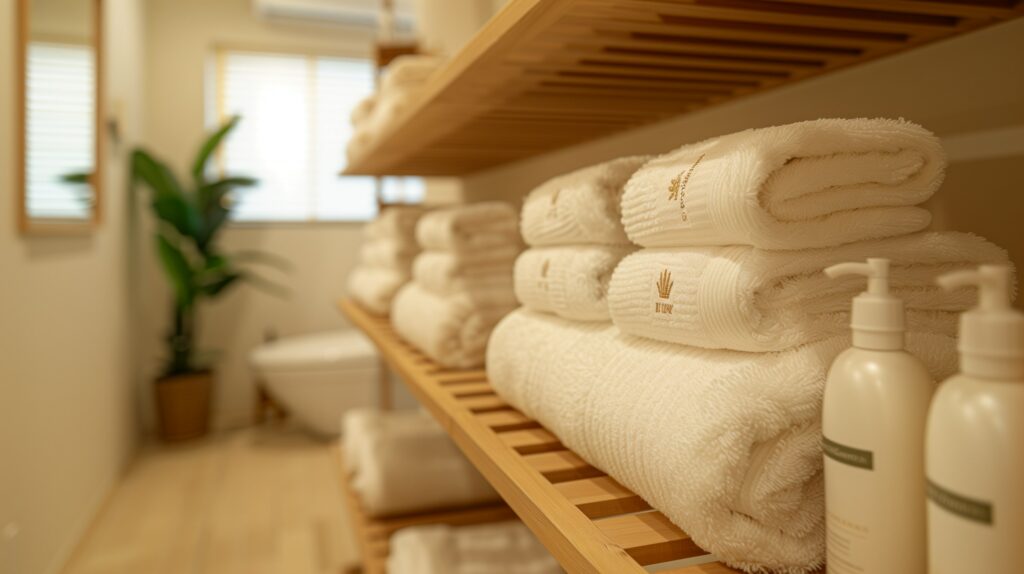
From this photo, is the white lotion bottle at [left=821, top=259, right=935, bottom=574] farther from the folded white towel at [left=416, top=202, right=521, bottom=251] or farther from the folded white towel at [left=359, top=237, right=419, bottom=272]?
the folded white towel at [left=359, top=237, right=419, bottom=272]

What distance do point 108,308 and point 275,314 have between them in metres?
0.90

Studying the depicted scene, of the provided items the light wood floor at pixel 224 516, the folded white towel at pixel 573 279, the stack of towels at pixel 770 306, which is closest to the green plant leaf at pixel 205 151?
the light wood floor at pixel 224 516

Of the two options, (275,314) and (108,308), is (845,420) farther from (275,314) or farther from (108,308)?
(275,314)

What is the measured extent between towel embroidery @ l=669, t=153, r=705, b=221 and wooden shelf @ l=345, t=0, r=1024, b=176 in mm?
110

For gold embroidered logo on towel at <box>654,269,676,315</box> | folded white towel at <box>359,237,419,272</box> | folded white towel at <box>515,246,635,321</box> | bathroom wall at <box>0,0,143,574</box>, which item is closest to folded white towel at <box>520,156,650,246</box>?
folded white towel at <box>515,246,635,321</box>

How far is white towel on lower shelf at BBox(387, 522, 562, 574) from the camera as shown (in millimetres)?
997

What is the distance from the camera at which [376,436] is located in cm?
132

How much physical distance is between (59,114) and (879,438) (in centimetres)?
186

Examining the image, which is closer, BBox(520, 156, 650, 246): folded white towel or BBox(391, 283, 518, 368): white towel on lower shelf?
BBox(520, 156, 650, 246): folded white towel

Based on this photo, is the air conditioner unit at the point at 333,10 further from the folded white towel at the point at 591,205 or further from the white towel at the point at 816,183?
the white towel at the point at 816,183

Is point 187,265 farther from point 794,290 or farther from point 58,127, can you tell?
point 794,290

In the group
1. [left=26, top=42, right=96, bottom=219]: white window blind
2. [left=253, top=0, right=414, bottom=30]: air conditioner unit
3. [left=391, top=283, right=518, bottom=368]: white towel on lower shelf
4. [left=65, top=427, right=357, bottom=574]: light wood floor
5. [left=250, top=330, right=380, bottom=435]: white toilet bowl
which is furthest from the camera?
[left=253, top=0, right=414, bottom=30]: air conditioner unit

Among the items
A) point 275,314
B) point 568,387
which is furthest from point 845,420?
point 275,314

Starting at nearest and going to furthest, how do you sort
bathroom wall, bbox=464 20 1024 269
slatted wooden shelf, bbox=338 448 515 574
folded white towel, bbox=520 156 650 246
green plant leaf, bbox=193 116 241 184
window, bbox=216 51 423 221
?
bathroom wall, bbox=464 20 1024 269
folded white towel, bbox=520 156 650 246
slatted wooden shelf, bbox=338 448 515 574
green plant leaf, bbox=193 116 241 184
window, bbox=216 51 423 221
